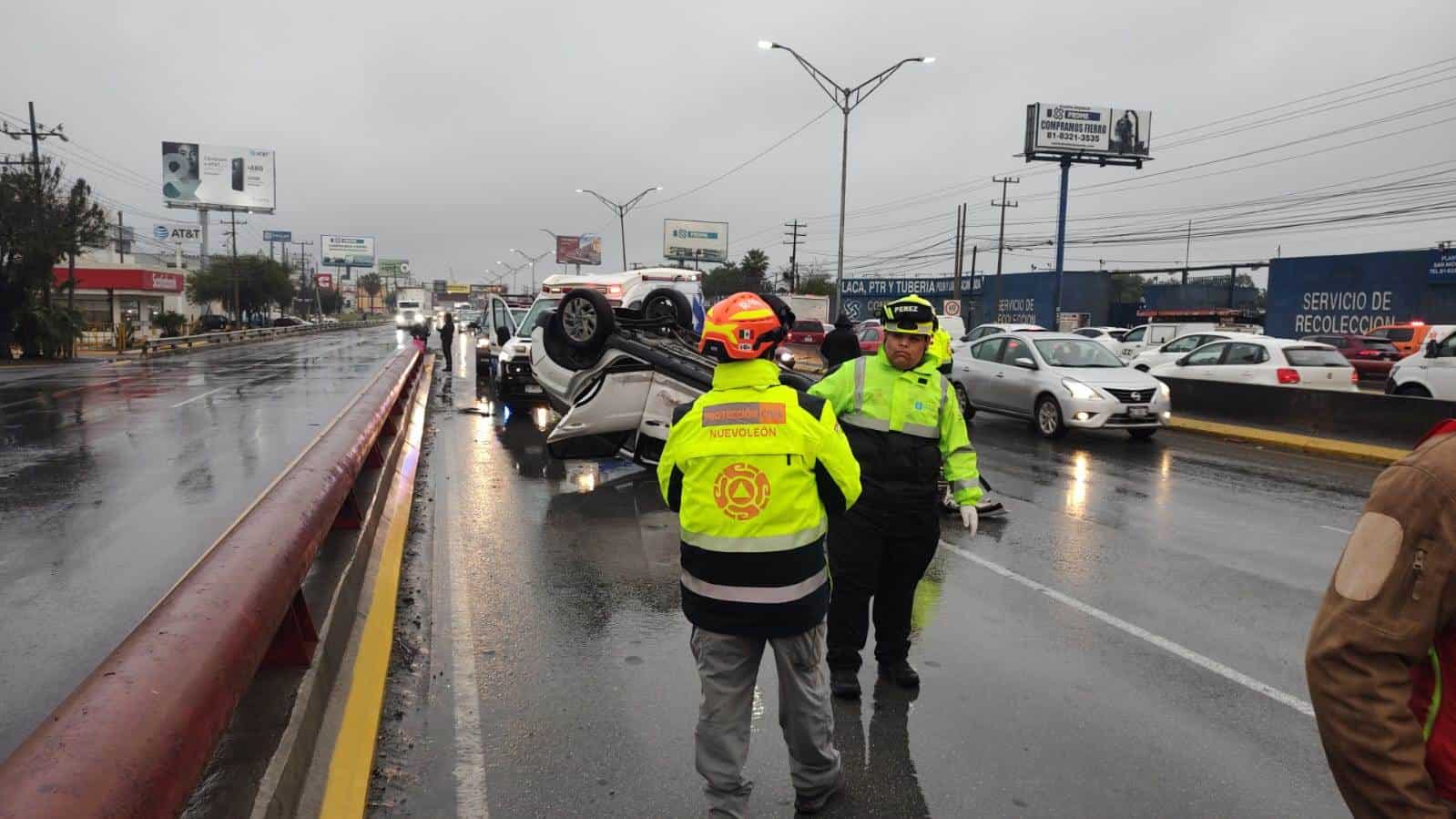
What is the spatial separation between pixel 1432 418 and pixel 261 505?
46.4 ft

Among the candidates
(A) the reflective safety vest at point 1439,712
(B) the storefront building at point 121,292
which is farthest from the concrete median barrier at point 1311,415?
(B) the storefront building at point 121,292

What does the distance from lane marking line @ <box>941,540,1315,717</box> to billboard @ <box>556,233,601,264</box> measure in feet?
305

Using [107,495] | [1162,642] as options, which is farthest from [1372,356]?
[107,495]

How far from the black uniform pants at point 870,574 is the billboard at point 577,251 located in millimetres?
94756

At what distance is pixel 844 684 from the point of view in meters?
4.52

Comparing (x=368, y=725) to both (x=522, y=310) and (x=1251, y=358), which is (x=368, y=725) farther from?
(x=522, y=310)

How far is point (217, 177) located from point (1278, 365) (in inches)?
3265

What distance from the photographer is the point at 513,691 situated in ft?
15.1

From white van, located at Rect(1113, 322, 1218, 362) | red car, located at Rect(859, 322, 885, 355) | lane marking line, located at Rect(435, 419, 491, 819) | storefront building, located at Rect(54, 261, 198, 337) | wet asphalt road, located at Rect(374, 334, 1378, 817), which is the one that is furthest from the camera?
storefront building, located at Rect(54, 261, 198, 337)

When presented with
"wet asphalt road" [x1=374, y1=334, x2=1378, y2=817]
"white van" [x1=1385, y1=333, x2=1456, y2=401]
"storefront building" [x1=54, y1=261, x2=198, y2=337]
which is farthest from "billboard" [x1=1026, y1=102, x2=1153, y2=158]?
"storefront building" [x1=54, y1=261, x2=198, y2=337]

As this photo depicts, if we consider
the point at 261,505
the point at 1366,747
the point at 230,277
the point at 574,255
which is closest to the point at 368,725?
the point at 261,505

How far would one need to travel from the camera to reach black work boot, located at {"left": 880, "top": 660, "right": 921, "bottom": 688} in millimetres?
4648

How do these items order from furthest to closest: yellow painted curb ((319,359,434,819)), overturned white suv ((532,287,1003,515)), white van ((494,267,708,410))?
white van ((494,267,708,410))
overturned white suv ((532,287,1003,515))
yellow painted curb ((319,359,434,819))

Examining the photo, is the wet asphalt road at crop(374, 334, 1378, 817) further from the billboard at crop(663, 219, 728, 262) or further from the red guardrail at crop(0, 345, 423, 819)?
the billboard at crop(663, 219, 728, 262)
